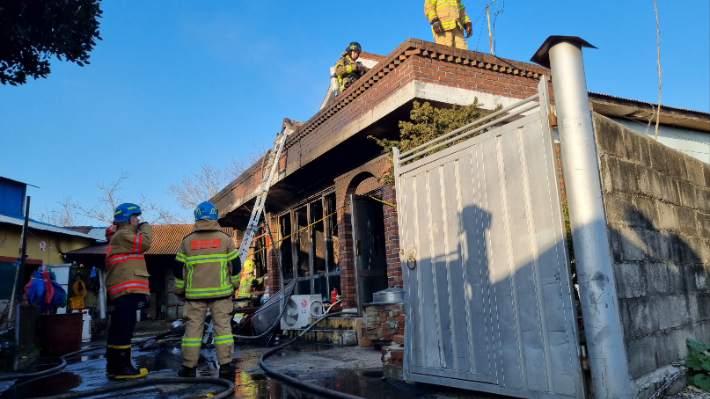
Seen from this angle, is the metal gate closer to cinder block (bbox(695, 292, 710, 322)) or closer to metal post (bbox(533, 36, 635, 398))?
metal post (bbox(533, 36, 635, 398))

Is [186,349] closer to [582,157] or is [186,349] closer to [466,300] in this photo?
[466,300]

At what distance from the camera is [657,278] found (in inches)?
139

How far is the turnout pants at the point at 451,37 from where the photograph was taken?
10.1 m

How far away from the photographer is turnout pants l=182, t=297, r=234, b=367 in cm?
495

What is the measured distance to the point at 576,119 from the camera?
3.11 m

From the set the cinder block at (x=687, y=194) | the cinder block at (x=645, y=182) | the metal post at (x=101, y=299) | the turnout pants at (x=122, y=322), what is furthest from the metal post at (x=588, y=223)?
the metal post at (x=101, y=299)

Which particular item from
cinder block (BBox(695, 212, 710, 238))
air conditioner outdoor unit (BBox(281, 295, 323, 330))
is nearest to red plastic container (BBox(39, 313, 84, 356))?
air conditioner outdoor unit (BBox(281, 295, 323, 330))

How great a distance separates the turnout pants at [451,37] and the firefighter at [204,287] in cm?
680

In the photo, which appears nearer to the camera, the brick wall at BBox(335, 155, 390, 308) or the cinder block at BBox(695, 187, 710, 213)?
the cinder block at BBox(695, 187, 710, 213)

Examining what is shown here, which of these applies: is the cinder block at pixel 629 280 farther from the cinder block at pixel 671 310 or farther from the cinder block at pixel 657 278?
the cinder block at pixel 671 310

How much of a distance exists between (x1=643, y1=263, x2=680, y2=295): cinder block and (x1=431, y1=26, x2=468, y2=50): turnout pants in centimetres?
722

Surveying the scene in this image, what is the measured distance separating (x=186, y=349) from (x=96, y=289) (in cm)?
1468

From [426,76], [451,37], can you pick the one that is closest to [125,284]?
[426,76]

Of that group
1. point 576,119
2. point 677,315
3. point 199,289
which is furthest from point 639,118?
point 199,289
